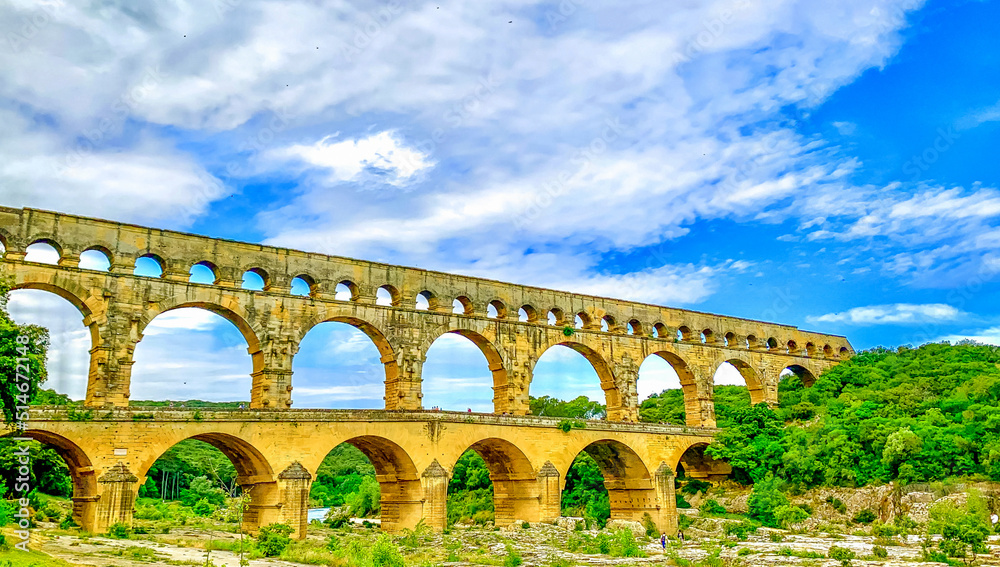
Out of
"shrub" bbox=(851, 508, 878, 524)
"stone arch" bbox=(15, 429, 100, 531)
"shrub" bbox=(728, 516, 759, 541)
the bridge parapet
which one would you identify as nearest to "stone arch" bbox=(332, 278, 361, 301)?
the bridge parapet

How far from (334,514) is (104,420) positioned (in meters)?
27.2

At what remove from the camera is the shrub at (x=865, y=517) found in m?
33.8

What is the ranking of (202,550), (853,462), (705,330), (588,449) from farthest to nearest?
(705,330), (588,449), (853,462), (202,550)

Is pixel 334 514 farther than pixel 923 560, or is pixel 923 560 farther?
pixel 334 514

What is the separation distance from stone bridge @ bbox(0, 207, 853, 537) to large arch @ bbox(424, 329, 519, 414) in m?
0.09

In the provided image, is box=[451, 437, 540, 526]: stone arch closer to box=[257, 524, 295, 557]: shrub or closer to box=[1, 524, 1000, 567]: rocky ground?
box=[1, 524, 1000, 567]: rocky ground

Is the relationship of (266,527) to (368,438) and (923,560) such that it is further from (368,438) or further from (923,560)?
(923,560)

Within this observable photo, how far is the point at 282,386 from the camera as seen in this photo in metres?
32.2

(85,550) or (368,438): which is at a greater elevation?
(368,438)

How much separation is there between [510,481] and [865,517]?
15.5m

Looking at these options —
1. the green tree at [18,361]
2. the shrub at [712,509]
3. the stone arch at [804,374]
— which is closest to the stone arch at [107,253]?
the green tree at [18,361]

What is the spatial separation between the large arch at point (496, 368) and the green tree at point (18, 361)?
20.7 metres

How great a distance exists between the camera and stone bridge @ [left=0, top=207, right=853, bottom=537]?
27.9m

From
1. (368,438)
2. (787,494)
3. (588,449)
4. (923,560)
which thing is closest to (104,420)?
(368,438)
